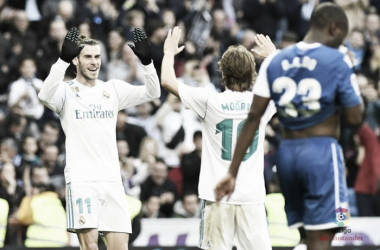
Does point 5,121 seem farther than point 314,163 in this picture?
Yes

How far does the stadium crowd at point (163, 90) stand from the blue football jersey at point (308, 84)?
235 inches

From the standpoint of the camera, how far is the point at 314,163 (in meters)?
6.59

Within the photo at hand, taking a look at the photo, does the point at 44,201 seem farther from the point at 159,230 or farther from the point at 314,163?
the point at 314,163

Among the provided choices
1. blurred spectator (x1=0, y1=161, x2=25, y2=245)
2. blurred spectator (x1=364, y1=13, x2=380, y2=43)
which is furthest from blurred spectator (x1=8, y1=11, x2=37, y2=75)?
blurred spectator (x1=364, y1=13, x2=380, y2=43)

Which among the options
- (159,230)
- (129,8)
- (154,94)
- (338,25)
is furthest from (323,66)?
(129,8)

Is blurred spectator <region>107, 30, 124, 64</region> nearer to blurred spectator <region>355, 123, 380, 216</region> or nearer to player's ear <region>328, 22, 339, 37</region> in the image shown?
blurred spectator <region>355, 123, 380, 216</region>

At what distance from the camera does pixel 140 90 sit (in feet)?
31.2

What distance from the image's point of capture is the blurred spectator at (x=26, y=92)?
48.0ft

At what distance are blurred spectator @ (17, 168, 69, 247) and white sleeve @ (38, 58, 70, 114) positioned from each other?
3.59m

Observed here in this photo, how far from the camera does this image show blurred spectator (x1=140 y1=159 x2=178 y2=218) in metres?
13.7

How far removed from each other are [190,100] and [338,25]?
85.1 inches

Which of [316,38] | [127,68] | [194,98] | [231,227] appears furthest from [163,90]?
[316,38]

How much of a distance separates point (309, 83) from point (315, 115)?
23 cm

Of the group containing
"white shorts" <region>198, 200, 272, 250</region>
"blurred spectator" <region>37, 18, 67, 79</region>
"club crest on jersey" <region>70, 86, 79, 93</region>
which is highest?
"blurred spectator" <region>37, 18, 67, 79</region>
